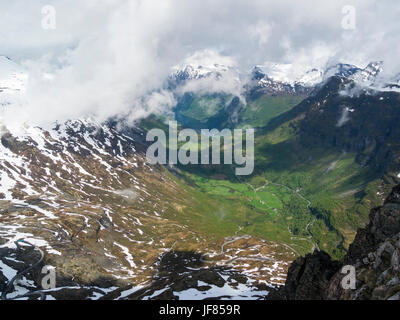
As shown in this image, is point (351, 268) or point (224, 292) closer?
point (351, 268)

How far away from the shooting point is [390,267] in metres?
54.0

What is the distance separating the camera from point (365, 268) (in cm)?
6141

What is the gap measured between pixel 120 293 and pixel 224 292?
58391mm

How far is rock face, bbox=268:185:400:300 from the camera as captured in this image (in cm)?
5234

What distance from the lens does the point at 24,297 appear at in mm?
146250

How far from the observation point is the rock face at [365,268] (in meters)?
52.3

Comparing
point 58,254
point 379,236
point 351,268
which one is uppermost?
point 379,236

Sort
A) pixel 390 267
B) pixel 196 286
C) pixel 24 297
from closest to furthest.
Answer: pixel 390 267 → pixel 24 297 → pixel 196 286
